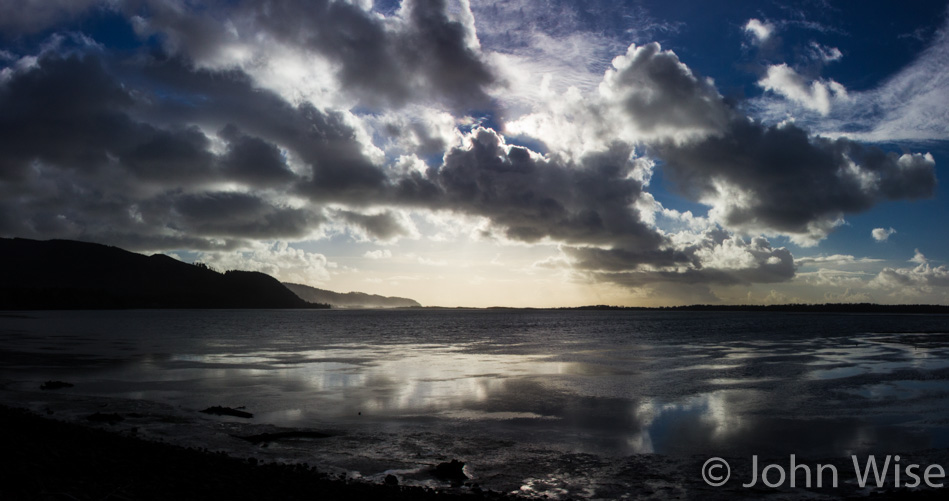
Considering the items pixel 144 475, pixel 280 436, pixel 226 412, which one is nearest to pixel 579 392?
pixel 280 436

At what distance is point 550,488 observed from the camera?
1273cm

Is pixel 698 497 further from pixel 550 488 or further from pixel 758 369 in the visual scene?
pixel 758 369

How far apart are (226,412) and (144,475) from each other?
10780mm

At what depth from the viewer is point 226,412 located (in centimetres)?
2098

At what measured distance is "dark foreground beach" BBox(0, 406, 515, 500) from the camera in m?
9.41

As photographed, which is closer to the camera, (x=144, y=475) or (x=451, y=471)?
(x=144, y=475)

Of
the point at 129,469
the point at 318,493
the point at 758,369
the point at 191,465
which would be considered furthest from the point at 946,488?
the point at 758,369

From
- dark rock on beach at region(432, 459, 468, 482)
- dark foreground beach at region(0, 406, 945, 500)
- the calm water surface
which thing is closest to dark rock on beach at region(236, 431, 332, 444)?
the calm water surface

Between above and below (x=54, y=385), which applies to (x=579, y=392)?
below

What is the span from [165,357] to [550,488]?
41485mm

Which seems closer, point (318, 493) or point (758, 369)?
point (318, 493)

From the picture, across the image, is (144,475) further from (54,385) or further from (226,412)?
(54,385)

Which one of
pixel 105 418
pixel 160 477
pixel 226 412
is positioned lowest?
pixel 226 412

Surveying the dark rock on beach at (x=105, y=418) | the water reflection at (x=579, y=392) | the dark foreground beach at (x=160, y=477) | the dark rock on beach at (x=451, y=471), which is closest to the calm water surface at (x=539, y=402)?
the water reflection at (x=579, y=392)
